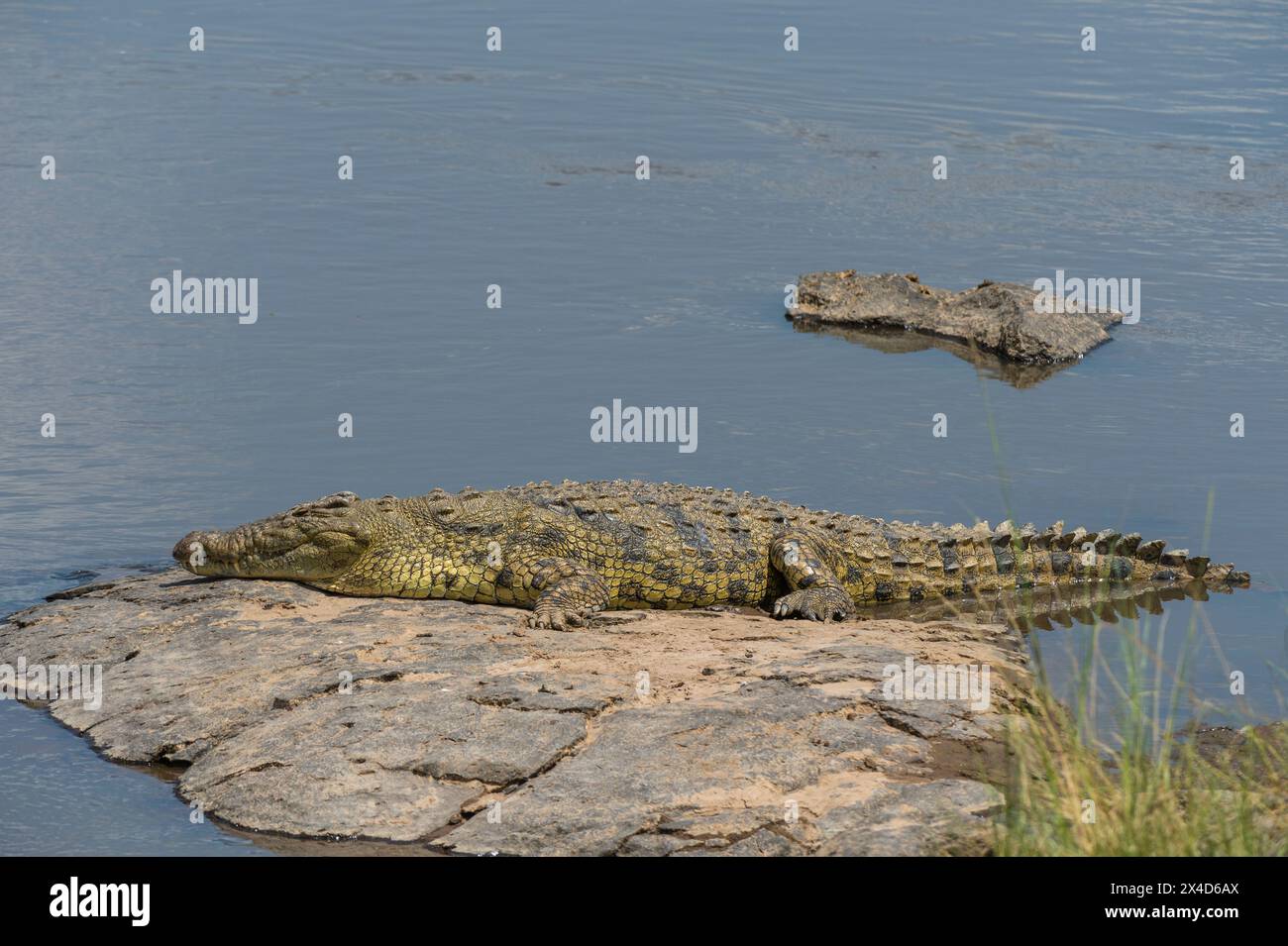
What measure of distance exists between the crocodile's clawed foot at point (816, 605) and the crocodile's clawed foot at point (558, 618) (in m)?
1.22

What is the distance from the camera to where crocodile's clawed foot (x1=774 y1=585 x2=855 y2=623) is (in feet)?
33.6

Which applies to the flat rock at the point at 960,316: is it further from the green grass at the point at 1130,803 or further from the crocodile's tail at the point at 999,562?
the green grass at the point at 1130,803

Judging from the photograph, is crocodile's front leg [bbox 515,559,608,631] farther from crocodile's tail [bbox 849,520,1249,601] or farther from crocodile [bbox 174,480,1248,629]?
crocodile's tail [bbox 849,520,1249,601]

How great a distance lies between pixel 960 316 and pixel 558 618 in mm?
8614

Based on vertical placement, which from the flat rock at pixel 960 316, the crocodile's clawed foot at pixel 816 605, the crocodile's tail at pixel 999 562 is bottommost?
the crocodile's clawed foot at pixel 816 605

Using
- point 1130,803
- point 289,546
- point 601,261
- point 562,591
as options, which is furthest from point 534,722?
point 601,261

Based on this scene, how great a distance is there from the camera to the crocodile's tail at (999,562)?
35.8ft

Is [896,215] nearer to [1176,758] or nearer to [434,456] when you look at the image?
[434,456]

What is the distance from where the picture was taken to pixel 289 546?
1034 centimetres

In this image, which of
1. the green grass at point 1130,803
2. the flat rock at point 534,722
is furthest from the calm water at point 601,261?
the green grass at point 1130,803

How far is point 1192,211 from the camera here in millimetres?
21531

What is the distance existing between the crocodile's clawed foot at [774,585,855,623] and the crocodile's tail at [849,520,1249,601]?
0.47m

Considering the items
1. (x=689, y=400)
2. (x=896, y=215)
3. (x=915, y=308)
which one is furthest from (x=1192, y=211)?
(x=689, y=400)
